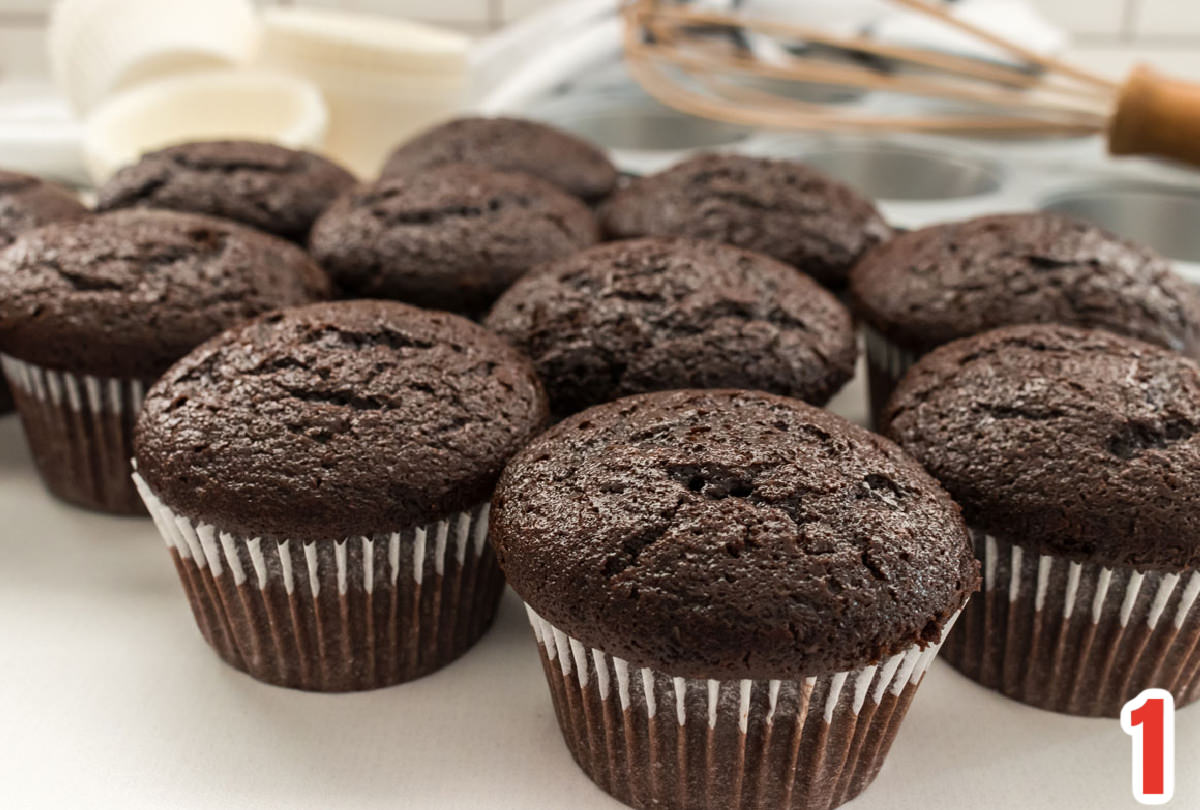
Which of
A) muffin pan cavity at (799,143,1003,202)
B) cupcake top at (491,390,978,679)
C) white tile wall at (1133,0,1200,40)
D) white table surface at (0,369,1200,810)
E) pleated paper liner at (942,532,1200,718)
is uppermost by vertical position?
white tile wall at (1133,0,1200,40)

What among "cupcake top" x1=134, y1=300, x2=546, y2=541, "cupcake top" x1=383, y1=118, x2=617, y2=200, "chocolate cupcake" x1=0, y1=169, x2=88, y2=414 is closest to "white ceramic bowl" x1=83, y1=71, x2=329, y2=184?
"cupcake top" x1=383, y1=118, x2=617, y2=200

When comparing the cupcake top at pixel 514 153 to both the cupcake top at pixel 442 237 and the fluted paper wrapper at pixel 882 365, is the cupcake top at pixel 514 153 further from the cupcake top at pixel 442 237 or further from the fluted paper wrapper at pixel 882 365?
the fluted paper wrapper at pixel 882 365

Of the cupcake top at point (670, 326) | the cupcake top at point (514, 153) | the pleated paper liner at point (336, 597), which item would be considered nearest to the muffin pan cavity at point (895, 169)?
the cupcake top at point (514, 153)

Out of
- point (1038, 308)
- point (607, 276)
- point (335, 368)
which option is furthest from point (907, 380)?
point (335, 368)

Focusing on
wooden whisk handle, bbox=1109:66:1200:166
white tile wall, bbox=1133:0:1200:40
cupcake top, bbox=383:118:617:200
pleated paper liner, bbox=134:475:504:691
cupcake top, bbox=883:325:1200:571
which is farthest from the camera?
white tile wall, bbox=1133:0:1200:40

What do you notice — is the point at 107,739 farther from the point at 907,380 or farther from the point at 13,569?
the point at 907,380

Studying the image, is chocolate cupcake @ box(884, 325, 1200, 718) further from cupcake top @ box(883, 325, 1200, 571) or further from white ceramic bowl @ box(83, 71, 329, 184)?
white ceramic bowl @ box(83, 71, 329, 184)
